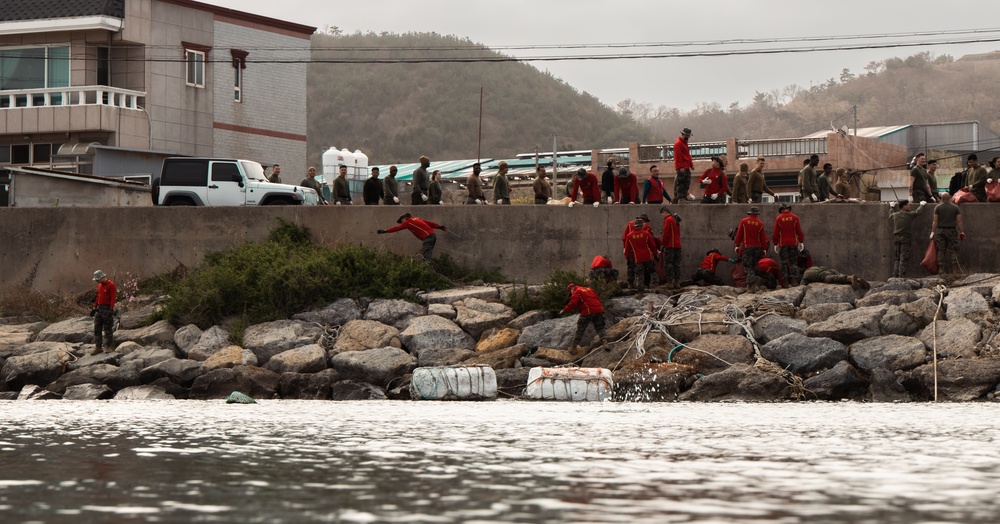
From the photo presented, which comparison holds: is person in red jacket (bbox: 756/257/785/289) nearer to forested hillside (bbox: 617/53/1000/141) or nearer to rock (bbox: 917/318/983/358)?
rock (bbox: 917/318/983/358)

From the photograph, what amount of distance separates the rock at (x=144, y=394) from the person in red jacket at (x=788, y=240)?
429 inches

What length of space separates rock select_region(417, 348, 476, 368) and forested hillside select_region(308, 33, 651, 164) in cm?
8260

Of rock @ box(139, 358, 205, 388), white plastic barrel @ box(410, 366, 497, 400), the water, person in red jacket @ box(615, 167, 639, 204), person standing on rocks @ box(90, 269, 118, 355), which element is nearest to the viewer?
the water

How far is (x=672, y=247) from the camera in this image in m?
24.0

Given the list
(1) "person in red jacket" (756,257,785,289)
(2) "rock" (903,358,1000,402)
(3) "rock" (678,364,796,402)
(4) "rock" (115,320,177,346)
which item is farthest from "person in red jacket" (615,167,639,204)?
(4) "rock" (115,320,177,346)

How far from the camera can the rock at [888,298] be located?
22188 mm

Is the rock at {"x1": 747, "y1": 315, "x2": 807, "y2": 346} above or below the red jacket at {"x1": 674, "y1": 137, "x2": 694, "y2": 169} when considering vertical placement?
below

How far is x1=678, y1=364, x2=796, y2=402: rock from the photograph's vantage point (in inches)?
750

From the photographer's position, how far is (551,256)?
84.2 feet

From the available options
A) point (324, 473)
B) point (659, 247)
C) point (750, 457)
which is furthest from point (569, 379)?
point (324, 473)

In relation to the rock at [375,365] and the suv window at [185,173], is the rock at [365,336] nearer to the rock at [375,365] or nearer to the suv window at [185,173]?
the rock at [375,365]

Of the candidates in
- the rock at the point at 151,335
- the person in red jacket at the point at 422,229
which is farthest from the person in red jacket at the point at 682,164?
the rock at the point at 151,335

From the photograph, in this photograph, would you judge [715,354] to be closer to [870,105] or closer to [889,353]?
[889,353]

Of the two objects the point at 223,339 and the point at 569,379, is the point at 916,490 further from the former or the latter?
the point at 223,339
